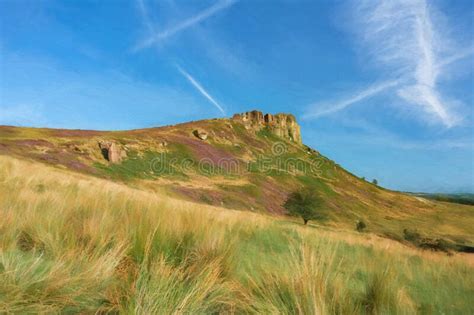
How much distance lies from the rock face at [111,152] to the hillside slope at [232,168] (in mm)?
170

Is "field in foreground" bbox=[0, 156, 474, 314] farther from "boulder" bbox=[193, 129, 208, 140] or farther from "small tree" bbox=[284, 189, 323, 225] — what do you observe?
"boulder" bbox=[193, 129, 208, 140]

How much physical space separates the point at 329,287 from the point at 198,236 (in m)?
1.73

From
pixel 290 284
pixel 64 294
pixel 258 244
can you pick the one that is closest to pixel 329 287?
pixel 290 284

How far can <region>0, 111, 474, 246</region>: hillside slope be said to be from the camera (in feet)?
156

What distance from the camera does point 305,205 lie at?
44.8m

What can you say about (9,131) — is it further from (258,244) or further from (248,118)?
(248,118)

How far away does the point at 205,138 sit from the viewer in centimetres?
8362

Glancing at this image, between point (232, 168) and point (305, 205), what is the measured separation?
32.5 meters

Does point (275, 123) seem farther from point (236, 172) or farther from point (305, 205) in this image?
point (305, 205)

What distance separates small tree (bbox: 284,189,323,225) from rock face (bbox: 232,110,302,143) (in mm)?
66619

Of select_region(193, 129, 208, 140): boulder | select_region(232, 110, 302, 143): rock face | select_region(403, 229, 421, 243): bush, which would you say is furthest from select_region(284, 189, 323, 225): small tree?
select_region(232, 110, 302, 143): rock face

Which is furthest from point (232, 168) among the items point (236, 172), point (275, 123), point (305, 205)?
point (275, 123)

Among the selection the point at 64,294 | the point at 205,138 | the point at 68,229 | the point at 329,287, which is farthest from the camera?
the point at 205,138

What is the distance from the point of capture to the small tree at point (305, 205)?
44.3m
